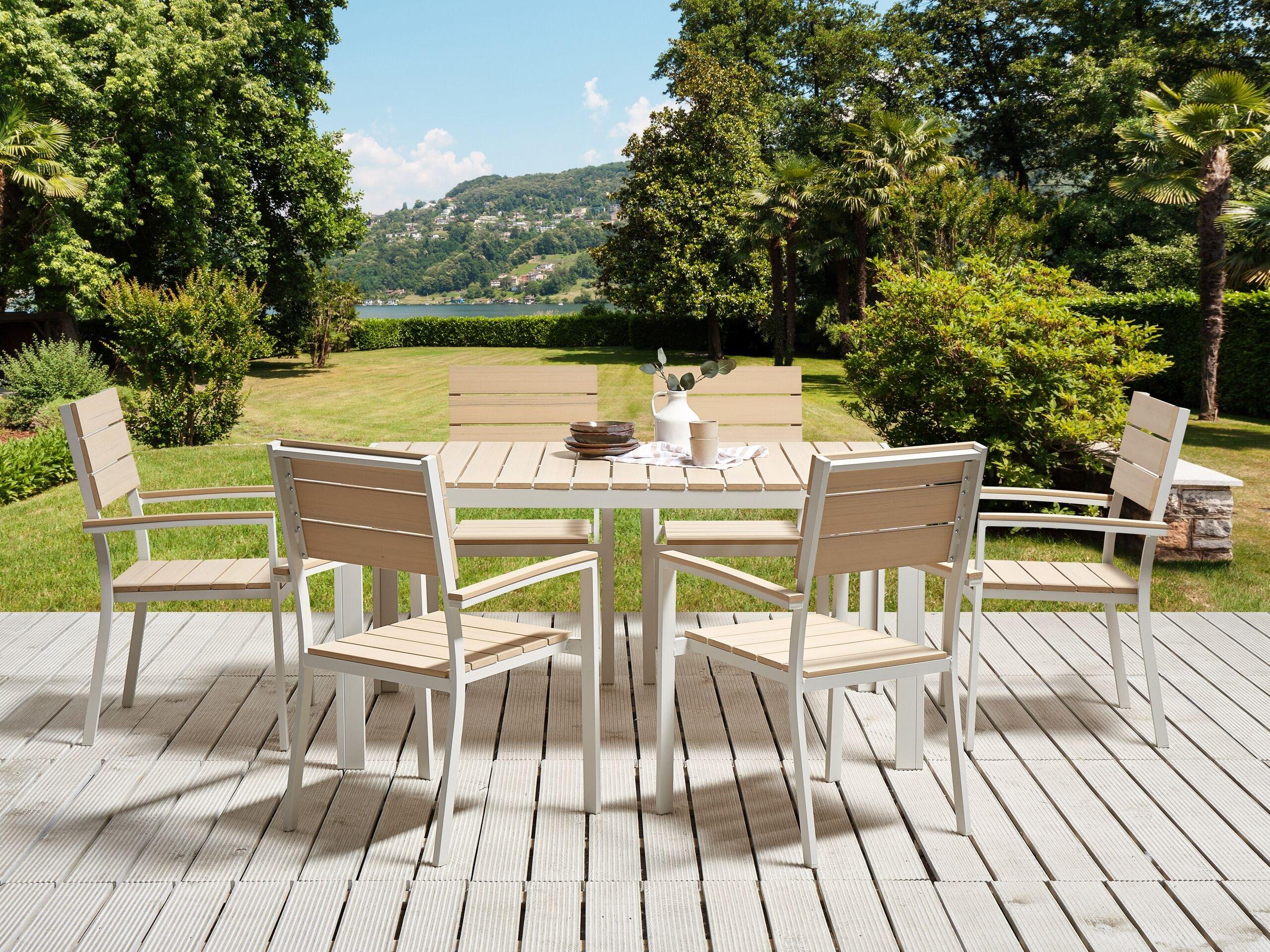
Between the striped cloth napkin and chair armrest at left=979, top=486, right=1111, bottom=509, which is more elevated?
the striped cloth napkin

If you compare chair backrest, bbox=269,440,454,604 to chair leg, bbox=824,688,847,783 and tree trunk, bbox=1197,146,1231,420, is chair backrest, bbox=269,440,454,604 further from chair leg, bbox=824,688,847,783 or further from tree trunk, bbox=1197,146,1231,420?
tree trunk, bbox=1197,146,1231,420

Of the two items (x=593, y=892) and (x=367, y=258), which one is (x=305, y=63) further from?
(x=367, y=258)

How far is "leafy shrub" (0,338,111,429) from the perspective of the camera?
9.22 meters

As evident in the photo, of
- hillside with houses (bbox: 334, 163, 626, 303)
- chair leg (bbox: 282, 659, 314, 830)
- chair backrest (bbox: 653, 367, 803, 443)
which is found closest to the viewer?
chair leg (bbox: 282, 659, 314, 830)

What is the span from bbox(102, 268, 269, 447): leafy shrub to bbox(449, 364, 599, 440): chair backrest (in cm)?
615

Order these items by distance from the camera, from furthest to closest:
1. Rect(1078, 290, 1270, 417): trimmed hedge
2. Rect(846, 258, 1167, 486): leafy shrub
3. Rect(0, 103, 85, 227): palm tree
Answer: Rect(0, 103, 85, 227): palm tree
Rect(1078, 290, 1270, 417): trimmed hedge
Rect(846, 258, 1167, 486): leafy shrub

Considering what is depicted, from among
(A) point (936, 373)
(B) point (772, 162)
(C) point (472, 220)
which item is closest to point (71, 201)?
(A) point (936, 373)

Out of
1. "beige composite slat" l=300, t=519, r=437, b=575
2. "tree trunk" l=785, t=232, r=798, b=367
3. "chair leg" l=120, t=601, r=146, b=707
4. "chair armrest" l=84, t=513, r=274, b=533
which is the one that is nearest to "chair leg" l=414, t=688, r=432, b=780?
"beige composite slat" l=300, t=519, r=437, b=575

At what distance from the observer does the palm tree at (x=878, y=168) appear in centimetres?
1869

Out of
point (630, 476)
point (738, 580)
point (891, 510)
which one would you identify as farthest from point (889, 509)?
point (630, 476)

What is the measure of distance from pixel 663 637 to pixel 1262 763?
1657 millimetres

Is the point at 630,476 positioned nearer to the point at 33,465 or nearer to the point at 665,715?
the point at 665,715

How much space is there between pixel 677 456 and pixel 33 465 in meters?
5.88

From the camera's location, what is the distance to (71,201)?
622 inches
